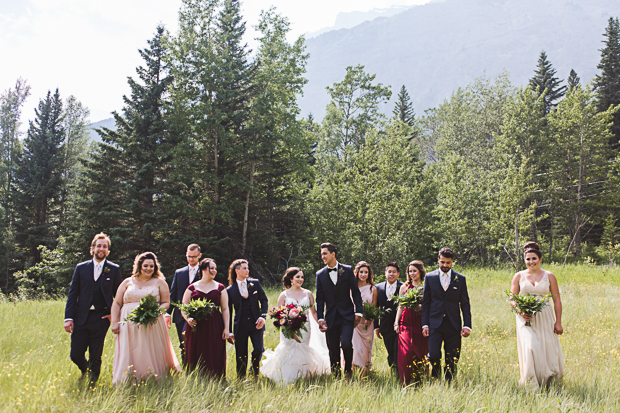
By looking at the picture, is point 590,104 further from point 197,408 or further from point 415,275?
point 197,408

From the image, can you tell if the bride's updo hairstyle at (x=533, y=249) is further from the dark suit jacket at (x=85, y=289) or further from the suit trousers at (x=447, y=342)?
the dark suit jacket at (x=85, y=289)

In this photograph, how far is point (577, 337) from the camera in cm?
891

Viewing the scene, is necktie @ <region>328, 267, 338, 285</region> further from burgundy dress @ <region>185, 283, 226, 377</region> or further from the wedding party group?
burgundy dress @ <region>185, 283, 226, 377</region>

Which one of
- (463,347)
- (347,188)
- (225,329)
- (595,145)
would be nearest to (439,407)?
(225,329)

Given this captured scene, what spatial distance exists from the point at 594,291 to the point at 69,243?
24.5 m

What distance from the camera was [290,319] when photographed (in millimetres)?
6355

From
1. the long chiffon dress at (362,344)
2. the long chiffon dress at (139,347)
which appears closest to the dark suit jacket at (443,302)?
the long chiffon dress at (362,344)

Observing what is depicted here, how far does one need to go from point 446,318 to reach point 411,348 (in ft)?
2.54

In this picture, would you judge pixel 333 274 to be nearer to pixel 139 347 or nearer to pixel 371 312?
pixel 371 312

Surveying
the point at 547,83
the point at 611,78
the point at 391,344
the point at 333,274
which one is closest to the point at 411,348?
the point at 391,344

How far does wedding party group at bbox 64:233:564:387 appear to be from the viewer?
5629mm

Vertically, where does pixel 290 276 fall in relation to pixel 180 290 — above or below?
above

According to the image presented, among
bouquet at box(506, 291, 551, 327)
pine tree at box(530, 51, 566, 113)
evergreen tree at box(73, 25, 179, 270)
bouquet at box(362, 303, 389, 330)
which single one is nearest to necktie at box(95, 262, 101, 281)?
bouquet at box(362, 303, 389, 330)

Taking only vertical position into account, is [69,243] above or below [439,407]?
above
